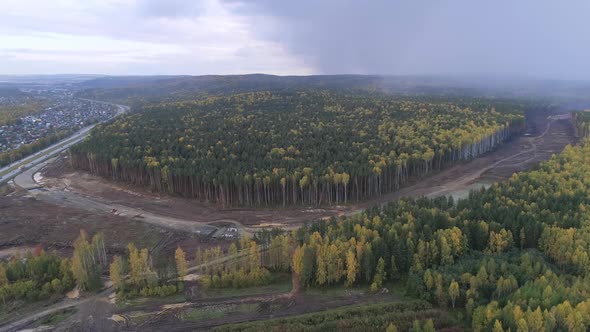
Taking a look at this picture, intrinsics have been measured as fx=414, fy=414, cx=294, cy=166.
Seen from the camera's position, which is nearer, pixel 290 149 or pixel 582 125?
pixel 290 149

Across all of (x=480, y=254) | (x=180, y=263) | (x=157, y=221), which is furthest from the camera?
(x=157, y=221)

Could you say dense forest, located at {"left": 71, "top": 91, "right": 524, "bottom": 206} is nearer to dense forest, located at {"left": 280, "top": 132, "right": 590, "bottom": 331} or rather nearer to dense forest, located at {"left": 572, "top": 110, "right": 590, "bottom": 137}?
dense forest, located at {"left": 572, "top": 110, "right": 590, "bottom": 137}

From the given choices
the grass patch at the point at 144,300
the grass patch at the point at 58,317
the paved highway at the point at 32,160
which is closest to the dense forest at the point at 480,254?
the grass patch at the point at 144,300

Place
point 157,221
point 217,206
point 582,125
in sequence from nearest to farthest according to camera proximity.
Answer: point 157,221, point 217,206, point 582,125

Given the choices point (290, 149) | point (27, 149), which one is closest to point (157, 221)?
point (290, 149)

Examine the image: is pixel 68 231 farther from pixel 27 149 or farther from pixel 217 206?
pixel 27 149

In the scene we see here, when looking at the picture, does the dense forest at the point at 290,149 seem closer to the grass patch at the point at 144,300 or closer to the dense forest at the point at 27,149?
the dense forest at the point at 27,149

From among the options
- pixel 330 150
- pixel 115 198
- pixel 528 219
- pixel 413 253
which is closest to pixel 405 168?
pixel 330 150
